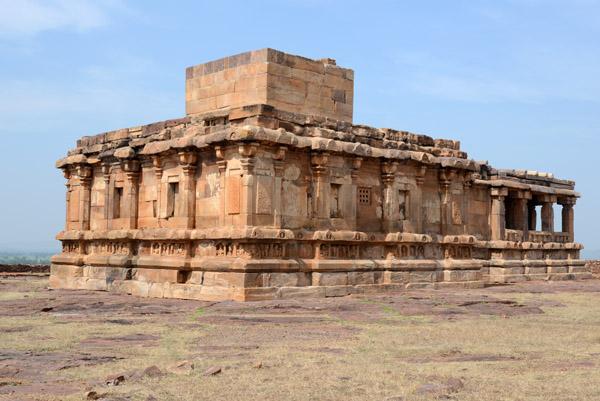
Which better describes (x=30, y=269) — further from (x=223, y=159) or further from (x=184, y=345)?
(x=184, y=345)

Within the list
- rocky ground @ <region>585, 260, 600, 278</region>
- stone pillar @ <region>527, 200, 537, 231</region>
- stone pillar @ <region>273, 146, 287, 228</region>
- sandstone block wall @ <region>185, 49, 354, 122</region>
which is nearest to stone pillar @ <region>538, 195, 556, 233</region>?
stone pillar @ <region>527, 200, 537, 231</region>

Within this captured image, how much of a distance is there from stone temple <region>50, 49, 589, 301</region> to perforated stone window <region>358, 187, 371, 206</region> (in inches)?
1.2

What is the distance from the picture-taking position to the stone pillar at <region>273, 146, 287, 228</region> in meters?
14.2

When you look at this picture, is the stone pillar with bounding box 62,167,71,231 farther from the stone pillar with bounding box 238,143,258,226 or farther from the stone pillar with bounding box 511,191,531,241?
Result: the stone pillar with bounding box 511,191,531,241

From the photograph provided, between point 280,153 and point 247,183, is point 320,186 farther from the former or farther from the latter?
point 247,183

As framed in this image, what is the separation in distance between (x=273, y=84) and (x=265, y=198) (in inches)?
114

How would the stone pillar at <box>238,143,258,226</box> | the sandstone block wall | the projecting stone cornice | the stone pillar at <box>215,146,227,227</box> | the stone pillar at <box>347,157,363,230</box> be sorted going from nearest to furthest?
1. the stone pillar at <box>238,143,258,226</box>
2. the stone pillar at <box>215,146,227,227</box>
3. the sandstone block wall
4. the stone pillar at <box>347,157,363,230</box>
5. the projecting stone cornice

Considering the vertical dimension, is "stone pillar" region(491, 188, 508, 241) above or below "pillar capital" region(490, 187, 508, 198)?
below

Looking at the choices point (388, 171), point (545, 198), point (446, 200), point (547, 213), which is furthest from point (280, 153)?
point (547, 213)

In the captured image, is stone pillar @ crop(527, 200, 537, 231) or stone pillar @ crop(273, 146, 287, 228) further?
stone pillar @ crop(527, 200, 537, 231)

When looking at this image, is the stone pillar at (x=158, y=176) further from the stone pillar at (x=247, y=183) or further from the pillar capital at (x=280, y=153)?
the pillar capital at (x=280, y=153)

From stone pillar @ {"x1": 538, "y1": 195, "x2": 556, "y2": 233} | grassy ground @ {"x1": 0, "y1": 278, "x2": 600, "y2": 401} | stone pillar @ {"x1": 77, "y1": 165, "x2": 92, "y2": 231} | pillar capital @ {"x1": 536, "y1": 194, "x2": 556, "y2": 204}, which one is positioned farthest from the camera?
stone pillar @ {"x1": 538, "y1": 195, "x2": 556, "y2": 233}

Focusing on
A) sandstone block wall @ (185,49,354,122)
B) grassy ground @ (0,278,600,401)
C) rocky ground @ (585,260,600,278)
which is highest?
sandstone block wall @ (185,49,354,122)

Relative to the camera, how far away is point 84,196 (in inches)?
758
